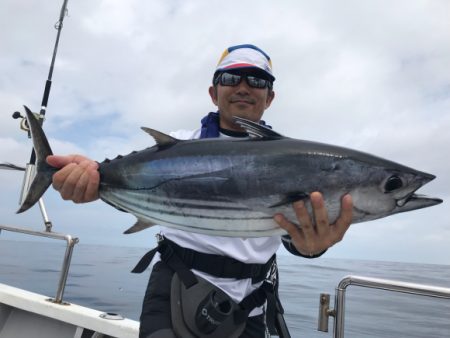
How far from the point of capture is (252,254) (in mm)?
2508

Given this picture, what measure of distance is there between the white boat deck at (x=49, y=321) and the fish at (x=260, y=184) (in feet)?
7.57

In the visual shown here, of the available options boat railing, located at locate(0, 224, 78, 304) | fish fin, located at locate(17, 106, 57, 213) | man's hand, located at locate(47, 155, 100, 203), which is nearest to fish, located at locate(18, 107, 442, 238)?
man's hand, located at locate(47, 155, 100, 203)

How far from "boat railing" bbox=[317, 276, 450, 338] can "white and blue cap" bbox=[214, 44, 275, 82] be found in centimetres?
174

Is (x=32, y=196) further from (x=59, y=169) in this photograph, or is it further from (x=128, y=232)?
(x=128, y=232)

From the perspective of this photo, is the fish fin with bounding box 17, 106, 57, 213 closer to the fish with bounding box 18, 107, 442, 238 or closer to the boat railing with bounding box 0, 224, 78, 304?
the fish with bounding box 18, 107, 442, 238

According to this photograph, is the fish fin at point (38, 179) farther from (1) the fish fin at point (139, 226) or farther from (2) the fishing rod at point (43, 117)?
(2) the fishing rod at point (43, 117)

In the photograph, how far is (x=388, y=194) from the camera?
1874mm

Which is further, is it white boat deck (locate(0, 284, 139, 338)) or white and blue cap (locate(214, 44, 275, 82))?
white boat deck (locate(0, 284, 139, 338))

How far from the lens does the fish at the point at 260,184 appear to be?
1.88m

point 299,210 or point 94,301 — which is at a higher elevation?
point 299,210

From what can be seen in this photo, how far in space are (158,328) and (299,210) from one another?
1.21 metres

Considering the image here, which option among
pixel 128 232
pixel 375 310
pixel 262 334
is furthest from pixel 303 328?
pixel 128 232

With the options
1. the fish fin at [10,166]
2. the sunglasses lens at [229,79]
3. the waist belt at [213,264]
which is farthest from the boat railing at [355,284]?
the fish fin at [10,166]

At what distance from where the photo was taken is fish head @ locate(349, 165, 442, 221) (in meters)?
1.87
